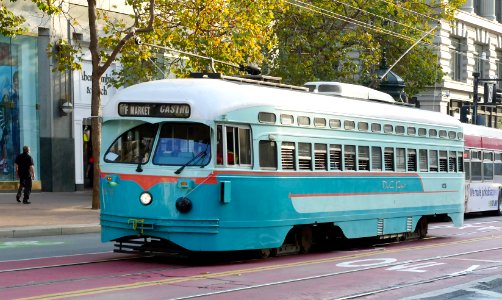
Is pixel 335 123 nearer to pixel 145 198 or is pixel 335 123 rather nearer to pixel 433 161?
pixel 145 198

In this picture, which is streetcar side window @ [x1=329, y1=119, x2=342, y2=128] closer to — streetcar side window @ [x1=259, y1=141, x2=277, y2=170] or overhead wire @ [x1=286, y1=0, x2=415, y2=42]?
streetcar side window @ [x1=259, y1=141, x2=277, y2=170]

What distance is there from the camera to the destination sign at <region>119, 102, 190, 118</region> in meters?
16.0

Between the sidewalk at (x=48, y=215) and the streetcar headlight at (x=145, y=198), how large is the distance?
711cm

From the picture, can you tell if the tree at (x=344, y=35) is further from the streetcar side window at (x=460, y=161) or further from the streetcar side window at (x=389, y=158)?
the streetcar side window at (x=389, y=158)

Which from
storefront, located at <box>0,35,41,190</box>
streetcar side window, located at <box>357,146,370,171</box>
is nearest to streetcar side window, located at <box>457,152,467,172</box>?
streetcar side window, located at <box>357,146,370,171</box>

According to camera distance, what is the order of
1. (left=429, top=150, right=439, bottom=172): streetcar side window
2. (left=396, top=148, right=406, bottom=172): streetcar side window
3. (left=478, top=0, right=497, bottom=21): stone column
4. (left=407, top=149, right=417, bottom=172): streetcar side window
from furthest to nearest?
(left=478, top=0, right=497, bottom=21): stone column < (left=429, top=150, right=439, bottom=172): streetcar side window < (left=407, top=149, right=417, bottom=172): streetcar side window < (left=396, top=148, right=406, bottom=172): streetcar side window

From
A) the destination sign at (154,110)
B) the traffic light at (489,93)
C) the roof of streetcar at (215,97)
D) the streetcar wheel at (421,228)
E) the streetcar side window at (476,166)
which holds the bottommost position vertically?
the streetcar wheel at (421,228)

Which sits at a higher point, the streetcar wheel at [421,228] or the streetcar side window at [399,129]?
the streetcar side window at [399,129]

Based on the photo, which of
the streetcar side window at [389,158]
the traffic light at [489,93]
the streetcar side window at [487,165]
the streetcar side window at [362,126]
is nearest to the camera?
the streetcar side window at [362,126]

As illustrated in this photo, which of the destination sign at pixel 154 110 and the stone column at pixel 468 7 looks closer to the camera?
the destination sign at pixel 154 110

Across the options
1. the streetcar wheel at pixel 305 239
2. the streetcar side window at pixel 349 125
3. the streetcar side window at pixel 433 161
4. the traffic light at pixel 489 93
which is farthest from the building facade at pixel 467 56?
the streetcar wheel at pixel 305 239

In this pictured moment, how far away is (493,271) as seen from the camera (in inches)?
650

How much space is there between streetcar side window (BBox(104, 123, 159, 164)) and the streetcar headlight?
53cm

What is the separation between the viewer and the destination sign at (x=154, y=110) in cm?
1602
